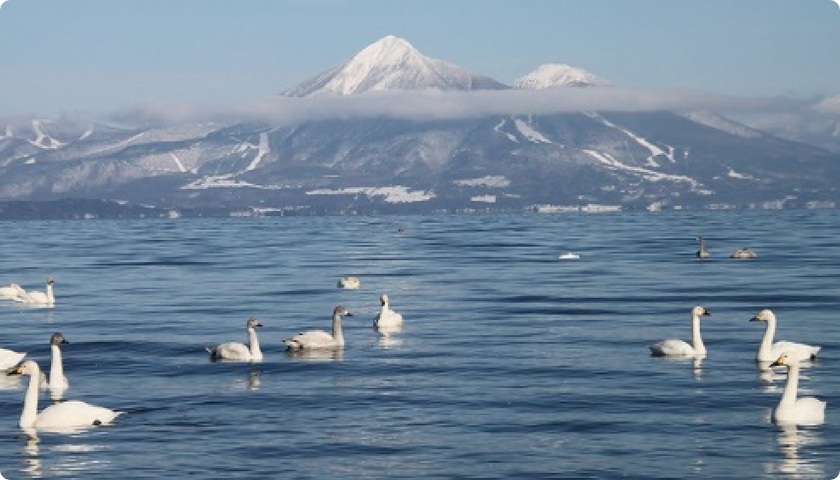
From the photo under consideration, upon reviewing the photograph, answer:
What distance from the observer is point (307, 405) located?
1382 inches

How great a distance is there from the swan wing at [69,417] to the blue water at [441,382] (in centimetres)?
47

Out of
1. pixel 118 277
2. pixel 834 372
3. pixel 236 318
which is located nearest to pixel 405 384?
pixel 834 372

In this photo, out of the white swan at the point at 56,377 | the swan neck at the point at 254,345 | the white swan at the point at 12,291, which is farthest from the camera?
the white swan at the point at 12,291

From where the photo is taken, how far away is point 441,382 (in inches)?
1506

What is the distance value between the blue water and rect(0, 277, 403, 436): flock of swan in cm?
44

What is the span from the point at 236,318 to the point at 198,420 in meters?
23.5

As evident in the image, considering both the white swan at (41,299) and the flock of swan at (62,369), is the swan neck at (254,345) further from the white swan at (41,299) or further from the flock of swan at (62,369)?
the white swan at (41,299)

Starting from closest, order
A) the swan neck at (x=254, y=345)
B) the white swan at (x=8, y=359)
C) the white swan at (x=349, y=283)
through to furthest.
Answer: the white swan at (x=8, y=359) → the swan neck at (x=254, y=345) → the white swan at (x=349, y=283)

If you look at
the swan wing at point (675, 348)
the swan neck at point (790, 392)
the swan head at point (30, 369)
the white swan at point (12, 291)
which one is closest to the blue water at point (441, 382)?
the swan wing at point (675, 348)

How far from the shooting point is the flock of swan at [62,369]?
32.2 meters

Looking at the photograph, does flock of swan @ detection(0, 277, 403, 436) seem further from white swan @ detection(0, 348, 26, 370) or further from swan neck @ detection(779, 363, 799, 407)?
swan neck @ detection(779, 363, 799, 407)

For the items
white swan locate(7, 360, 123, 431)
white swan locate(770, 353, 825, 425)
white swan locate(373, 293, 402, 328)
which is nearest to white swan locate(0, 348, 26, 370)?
white swan locate(7, 360, 123, 431)

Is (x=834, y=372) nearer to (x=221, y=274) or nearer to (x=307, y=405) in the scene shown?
(x=307, y=405)

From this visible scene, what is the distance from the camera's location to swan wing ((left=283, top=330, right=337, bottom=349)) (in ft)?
148
